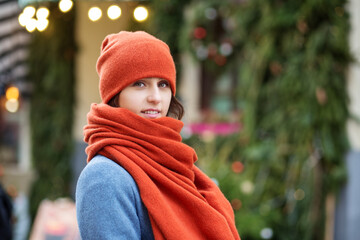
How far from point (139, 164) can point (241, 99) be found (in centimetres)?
423

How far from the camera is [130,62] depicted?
159 cm

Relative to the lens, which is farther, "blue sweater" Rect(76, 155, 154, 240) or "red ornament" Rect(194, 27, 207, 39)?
"red ornament" Rect(194, 27, 207, 39)

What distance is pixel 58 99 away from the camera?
7152 mm

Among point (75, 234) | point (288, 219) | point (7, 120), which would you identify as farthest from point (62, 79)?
point (288, 219)

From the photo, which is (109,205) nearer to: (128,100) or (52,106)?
(128,100)

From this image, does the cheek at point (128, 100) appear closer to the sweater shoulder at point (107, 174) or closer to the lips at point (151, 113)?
the lips at point (151, 113)

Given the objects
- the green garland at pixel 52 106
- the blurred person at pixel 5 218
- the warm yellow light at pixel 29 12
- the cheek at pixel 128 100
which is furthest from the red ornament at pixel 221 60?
the cheek at pixel 128 100

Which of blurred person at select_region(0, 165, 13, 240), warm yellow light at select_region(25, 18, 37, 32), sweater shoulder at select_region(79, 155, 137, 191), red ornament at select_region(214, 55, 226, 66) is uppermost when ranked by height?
warm yellow light at select_region(25, 18, 37, 32)

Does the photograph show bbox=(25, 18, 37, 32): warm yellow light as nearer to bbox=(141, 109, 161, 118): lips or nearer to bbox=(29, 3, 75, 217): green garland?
bbox=(141, 109, 161, 118): lips

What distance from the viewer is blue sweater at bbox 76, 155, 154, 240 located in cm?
142

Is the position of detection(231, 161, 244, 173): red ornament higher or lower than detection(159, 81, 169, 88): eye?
lower

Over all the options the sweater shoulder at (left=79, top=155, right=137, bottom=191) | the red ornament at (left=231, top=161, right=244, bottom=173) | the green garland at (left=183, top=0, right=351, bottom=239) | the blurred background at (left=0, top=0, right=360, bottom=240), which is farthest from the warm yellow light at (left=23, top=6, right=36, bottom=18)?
the red ornament at (left=231, top=161, right=244, bottom=173)

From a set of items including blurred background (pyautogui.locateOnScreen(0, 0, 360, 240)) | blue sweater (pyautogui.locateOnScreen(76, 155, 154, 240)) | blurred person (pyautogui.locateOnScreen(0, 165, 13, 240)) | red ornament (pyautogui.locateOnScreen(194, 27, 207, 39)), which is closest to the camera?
blue sweater (pyautogui.locateOnScreen(76, 155, 154, 240))

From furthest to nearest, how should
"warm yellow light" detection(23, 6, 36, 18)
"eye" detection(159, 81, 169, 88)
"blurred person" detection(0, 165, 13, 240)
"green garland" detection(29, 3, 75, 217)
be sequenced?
"green garland" detection(29, 3, 75, 217) → "blurred person" detection(0, 165, 13, 240) → "warm yellow light" detection(23, 6, 36, 18) → "eye" detection(159, 81, 169, 88)
